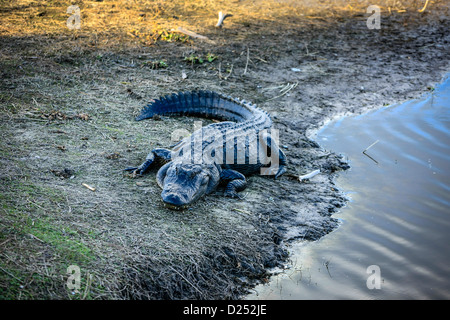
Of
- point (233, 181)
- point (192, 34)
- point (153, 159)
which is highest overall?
point (192, 34)

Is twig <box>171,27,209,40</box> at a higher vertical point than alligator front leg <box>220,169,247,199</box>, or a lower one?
higher

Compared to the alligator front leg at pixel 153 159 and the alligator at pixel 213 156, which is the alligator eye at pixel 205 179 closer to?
the alligator at pixel 213 156

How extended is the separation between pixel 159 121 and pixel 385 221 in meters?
3.27

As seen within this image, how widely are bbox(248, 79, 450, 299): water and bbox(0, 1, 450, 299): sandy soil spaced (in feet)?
0.77

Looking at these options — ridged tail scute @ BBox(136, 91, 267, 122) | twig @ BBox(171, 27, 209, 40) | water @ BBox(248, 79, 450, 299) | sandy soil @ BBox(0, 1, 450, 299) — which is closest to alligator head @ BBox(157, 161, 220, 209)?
sandy soil @ BBox(0, 1, 450, 299)

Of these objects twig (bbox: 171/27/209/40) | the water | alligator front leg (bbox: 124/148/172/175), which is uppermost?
twig (bbox: 171/27/209/40)

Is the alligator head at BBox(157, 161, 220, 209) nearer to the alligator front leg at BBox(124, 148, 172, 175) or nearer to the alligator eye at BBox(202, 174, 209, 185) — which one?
the alligator eye at BBox(202, 174, 209, 185)

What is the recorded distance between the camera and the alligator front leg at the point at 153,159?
15.5ft

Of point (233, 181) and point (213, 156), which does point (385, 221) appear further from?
point (213, 156)

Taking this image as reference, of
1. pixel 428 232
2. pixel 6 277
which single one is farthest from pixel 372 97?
pixel 6 277

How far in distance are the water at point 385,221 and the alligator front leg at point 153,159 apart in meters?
1.76

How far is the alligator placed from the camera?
4.33 meters

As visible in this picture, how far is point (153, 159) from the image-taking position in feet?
15.8

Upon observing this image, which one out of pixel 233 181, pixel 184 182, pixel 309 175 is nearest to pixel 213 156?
pixel 233 181
